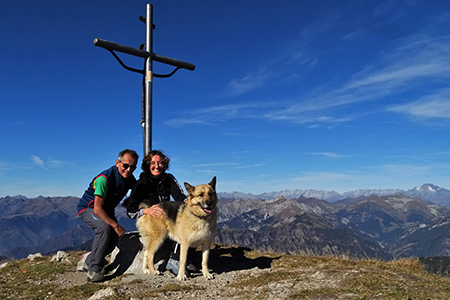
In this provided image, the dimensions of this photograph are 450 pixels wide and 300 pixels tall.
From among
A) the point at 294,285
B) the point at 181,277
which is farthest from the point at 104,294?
the point at 294,285

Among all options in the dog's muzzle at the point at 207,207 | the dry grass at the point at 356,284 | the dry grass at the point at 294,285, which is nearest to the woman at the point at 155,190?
the dog's muzzle at the point at 207,207

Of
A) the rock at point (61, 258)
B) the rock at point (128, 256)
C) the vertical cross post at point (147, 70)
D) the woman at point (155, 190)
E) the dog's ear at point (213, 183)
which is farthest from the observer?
the rock at point (61, 258)

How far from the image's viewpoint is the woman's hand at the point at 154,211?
914cm

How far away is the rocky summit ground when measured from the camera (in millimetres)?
6395

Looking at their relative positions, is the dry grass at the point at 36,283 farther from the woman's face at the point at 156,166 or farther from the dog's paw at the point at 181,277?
the woman's face at the point at 156,166

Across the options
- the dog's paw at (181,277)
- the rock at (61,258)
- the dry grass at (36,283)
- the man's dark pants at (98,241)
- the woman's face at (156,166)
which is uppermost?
the woman's face at (156,166)

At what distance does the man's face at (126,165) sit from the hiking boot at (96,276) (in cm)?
288

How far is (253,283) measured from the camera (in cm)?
777

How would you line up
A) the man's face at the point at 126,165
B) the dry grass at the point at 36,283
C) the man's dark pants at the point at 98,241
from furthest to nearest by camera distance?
the man's face at the point at 126,165 → the man's dark pants at the point at 98,241 → the dry grass at the point at 36,283

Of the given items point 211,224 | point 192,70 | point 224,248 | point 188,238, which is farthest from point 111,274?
point 192,70

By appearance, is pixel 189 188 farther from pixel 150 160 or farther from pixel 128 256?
pixel 128 256

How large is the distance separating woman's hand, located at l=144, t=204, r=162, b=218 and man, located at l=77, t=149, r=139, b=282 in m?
0.89

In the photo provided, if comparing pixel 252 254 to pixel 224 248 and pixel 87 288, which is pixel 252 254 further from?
pixel 87 288

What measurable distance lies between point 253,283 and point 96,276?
4.55 meters
